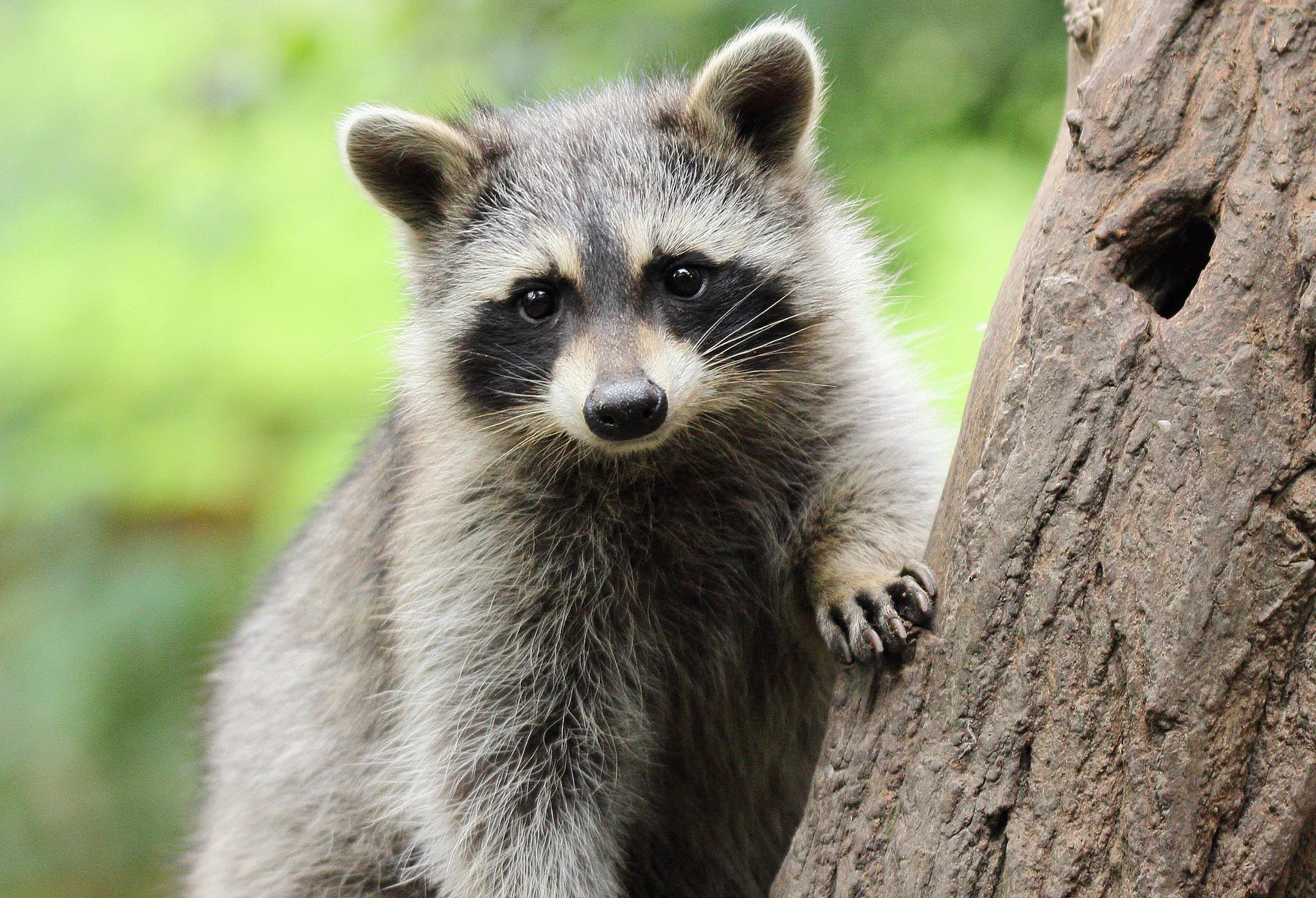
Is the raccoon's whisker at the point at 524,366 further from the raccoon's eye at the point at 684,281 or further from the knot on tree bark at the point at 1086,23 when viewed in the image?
the knot on tree bark at the point at 1086,23

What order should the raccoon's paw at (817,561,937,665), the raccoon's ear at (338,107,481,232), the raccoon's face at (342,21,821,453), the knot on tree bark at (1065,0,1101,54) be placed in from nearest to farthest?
the raccoon's paw at (817,561,937,665), the knot on tree bark at (1065,0,1101,54), the raccoon's face at (342,21,821,453), the raccoon's ear at (338,107,481,232)

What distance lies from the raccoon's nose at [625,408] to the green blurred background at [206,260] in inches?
63.8

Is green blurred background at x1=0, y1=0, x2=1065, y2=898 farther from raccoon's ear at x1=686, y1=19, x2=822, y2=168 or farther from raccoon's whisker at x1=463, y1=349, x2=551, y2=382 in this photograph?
raccoon's whisker at x1=463, y1=349, x2=551, y2=382

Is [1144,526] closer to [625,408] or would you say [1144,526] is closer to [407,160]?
[625,408]

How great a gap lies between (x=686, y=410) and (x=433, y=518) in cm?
78

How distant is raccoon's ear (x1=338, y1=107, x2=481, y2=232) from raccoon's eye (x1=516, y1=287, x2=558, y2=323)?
442mm

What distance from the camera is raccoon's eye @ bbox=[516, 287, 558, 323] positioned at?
3064 millimetres

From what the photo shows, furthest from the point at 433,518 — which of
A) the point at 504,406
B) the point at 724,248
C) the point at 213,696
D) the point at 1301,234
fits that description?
the point at 1301,234

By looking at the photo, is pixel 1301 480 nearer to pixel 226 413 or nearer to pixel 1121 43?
pixel 1121 43

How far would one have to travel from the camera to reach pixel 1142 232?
207 cm

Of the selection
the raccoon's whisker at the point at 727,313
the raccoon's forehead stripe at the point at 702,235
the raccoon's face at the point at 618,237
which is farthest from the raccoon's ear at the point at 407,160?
the raccoon's whisker at the point at 727,313

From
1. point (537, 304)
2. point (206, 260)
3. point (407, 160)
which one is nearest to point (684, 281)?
point (537, 304)

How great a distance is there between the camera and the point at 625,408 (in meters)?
2.67

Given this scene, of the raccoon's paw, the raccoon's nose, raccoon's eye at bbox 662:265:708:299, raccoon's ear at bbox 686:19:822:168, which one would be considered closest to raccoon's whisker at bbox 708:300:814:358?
raccoon's eye at bbox 662:265:708:299
